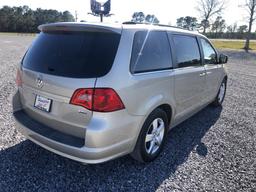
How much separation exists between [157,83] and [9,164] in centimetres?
215

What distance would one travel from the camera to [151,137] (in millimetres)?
3199

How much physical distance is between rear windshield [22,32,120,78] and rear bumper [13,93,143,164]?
514 millimetres

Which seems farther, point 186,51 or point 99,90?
point 186,51

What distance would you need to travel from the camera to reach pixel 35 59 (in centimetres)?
294

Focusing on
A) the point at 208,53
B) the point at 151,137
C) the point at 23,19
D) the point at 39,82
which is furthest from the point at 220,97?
the point at 23,19

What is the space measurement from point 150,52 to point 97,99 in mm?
1020

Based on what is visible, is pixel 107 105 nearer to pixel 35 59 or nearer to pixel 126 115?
pixel 126 115

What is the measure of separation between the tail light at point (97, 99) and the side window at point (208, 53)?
109 inches

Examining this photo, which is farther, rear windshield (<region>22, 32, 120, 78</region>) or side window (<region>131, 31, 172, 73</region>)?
side window (<region>131, 31, 172, 73</region>)

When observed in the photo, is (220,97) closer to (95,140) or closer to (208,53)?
(208,53)

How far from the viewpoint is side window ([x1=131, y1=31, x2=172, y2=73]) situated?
272 centimetres

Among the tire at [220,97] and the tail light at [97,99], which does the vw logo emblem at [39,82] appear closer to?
the tail light at [97,99]

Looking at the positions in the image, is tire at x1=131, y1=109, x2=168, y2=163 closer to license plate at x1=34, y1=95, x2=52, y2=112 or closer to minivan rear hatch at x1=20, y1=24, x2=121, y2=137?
minivan rear hatch at x1=20, y1=24, x2=121, y2=137

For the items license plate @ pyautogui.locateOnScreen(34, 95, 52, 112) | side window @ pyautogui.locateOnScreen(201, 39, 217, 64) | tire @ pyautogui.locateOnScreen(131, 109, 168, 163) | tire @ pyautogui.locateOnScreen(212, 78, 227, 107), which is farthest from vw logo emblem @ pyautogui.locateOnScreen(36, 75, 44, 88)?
tire @ pyautogui.locateOnScreen(212, 78, 227, 107)
